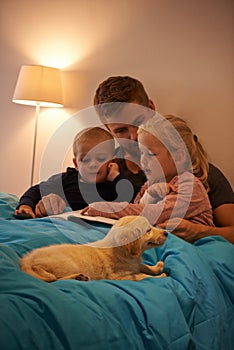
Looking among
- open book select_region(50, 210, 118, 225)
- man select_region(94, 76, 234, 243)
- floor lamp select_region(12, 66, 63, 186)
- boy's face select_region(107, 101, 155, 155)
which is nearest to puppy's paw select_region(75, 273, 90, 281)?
open book select_region(50, 210, 118, 225)

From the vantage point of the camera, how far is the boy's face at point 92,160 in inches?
68.9

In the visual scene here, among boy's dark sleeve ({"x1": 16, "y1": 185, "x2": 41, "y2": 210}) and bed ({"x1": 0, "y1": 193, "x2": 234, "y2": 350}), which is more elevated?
bed ({"x1": 0, "y1": 193, "x2": 234, "y2": 350})

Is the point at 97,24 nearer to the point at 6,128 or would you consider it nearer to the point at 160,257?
the point at 6,128

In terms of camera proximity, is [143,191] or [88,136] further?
[88,136]

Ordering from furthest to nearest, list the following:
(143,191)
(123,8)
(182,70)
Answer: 1. (123,8)
2. (182,70)
3. (143,191)

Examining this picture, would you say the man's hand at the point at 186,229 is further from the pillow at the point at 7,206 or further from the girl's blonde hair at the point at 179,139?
the pillow at the point at 7,206

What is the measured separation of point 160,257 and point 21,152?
1.78 metres

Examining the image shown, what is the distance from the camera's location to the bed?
0.73 meters

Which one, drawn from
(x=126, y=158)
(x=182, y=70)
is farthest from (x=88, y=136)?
(x=182, y=70)

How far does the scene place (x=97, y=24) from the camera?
2.51 meters

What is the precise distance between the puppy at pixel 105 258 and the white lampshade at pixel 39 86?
4.94ft

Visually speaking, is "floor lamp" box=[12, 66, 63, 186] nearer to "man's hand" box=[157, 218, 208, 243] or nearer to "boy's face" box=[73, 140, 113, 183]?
"boy's face" box=[73, 140, 113, 183]

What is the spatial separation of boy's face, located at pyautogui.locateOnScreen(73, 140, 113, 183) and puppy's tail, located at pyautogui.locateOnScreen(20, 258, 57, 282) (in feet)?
2.78

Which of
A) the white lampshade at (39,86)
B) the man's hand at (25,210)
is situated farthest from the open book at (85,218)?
the white lampshade at (39,86)
